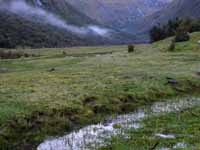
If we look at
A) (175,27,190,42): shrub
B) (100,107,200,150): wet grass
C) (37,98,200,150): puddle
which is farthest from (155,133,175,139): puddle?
(175,27,190,42): shrub

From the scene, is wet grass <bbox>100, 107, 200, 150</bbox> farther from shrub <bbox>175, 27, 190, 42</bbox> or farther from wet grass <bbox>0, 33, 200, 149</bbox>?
shrub <bbox>175, 27, 190, 42</bbox>

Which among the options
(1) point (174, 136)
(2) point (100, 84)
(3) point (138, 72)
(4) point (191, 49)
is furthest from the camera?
(4) point (191, 49)

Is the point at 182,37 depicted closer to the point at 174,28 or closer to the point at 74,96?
the point at 174,28

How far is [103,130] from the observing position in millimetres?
23625

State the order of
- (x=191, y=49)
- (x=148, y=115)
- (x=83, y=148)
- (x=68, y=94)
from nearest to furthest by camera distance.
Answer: (x=83, y=148) → (x=148, y=115) → (x=68, y=94) → (x=191, y=49)

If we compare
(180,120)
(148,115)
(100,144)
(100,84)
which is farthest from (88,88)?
(100,144)

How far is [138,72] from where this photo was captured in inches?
1820

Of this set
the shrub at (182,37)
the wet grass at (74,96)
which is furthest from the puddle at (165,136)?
the shrub at (182,37)

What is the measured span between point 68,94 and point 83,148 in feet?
39.7

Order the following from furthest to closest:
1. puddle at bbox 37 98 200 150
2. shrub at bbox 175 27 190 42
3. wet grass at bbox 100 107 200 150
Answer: shrub at bbox 175 27 190 42 < puddle at bbox 37 98 200 150 < wet grass at bbox 100 107 200 150

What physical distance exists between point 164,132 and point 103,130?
4.08 metres

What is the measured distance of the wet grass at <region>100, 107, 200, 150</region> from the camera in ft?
64.5

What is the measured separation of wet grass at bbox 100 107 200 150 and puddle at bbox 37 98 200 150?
2.16ft

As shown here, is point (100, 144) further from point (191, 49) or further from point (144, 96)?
point (191, 49)
